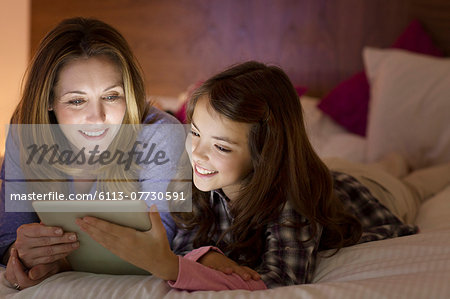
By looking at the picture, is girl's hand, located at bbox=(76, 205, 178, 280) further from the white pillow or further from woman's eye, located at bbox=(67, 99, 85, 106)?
the white pillow

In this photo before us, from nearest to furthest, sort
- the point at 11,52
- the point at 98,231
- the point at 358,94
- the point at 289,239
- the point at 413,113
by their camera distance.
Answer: the point at 98,231, the point at 289,239, the point at 11,52, the point at 413,113, the point at 358,94

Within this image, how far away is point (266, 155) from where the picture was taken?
951mm

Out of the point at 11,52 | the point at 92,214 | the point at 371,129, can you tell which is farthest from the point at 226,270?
the point at 371,129

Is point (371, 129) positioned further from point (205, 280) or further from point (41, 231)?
point (41, 231)

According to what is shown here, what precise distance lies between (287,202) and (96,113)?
0.37m

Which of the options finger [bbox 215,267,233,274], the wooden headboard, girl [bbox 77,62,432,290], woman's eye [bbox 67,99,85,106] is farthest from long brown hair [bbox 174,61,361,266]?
the wooden headboard

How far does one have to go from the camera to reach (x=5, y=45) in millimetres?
1270

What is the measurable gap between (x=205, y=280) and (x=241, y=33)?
1.64 m

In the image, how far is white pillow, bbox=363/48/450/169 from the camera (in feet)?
5.95

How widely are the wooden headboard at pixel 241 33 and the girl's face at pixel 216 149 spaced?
132cm

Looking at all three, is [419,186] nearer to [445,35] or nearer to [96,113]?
[445,35]

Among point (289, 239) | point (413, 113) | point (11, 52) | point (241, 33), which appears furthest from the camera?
point (241, 33)

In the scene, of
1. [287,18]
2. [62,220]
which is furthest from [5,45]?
[287,18]

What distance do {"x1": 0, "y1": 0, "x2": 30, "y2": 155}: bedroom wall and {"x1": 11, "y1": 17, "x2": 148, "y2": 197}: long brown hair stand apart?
0.14 meters
